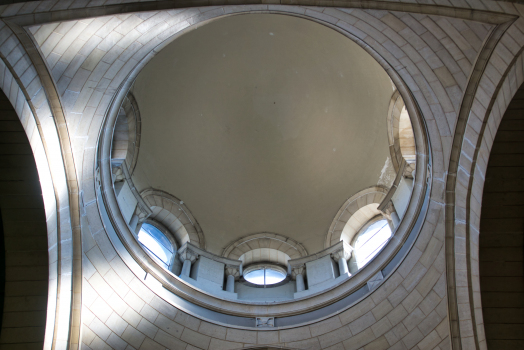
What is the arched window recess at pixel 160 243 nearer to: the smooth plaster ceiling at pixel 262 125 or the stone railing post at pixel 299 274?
the smooth plaster ceiling at pixel 262 125

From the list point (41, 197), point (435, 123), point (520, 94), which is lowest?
point (41, 197)

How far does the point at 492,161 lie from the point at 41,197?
7.49m

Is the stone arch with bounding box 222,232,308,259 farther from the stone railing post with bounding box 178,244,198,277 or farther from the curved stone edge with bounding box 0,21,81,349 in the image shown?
the curved stone edge with bounding box 0,21,81,349

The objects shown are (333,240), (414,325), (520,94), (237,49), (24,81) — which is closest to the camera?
(520,94)

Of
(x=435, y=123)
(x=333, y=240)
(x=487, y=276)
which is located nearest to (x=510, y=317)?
(x=487, y=276)

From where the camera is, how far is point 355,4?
21.2 ft

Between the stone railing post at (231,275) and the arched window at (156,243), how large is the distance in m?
1.76

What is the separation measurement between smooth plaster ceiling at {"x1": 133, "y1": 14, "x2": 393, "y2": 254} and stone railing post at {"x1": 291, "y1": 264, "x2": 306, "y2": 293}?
1.76 metres

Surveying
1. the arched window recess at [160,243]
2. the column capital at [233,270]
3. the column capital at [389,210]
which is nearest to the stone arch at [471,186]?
the column capital at [389,210]

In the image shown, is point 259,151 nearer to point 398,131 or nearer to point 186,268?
point 398,131

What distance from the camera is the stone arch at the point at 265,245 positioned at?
15.5m

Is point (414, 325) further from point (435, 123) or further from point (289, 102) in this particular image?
point (289, 102)

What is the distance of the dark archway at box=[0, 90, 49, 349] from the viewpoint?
817cm

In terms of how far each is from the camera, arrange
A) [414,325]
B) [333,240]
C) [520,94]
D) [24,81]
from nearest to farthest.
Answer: [520,94], [24,81], [414,325], [333,240]
